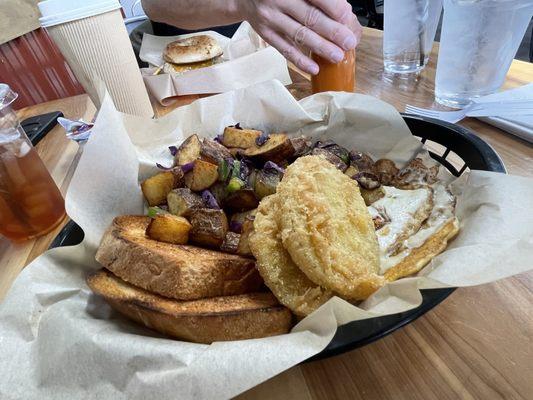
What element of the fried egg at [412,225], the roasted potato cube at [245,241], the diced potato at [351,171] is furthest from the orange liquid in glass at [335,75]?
the roasted potato cube at [245,241]

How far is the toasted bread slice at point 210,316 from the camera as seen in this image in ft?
1.96

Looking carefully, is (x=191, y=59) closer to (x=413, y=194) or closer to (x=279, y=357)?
(x=413, y=194)

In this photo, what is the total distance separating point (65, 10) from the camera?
49.2 inches

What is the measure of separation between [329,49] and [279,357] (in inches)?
45.1

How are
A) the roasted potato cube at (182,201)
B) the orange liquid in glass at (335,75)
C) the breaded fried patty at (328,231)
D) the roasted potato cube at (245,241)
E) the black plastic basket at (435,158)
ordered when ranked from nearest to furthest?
the black plastic basket at (435,158) → the breaded fried patty at (328,231) → the roasted potato cube at (245,241) → the roasted potato cube at (182,201) → the orange liquid in glass at (335,75)

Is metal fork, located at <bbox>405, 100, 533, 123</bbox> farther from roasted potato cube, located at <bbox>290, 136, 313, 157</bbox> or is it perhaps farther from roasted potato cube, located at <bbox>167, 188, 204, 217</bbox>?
roasted potato cube, located at <bbox>167, 188, 204, 217</bbox>

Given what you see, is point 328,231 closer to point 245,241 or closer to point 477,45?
point 245,241

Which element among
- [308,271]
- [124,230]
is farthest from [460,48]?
[124,230]

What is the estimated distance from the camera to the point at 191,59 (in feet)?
6.33

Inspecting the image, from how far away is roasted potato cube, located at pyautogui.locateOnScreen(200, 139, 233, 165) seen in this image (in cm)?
104

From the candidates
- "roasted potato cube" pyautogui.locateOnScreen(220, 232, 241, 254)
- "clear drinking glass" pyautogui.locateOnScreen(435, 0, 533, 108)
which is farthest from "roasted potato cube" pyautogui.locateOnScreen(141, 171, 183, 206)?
"clear drinking glass" pyautogui.locateOnScreen(435, 0, 533, 108)

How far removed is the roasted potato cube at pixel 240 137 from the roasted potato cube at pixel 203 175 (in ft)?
0.60

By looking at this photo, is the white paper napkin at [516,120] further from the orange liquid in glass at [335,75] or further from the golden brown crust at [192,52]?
the golden brown crust at [192,52]

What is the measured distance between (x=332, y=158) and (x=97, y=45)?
3.21 ft
